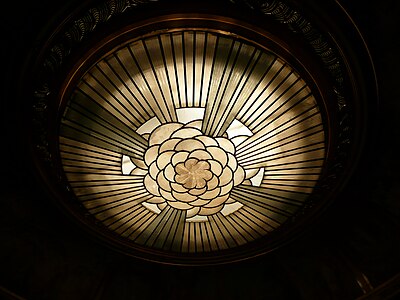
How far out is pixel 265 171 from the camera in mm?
2746

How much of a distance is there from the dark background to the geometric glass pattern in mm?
401

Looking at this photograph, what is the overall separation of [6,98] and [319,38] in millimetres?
2009

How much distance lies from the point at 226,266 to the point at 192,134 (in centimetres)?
161

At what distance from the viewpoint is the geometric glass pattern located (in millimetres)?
2383

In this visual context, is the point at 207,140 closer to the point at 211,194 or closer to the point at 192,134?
the point at 192,134

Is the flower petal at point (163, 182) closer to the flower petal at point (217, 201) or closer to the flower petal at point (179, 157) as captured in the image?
the flower petal at point (179, 157)

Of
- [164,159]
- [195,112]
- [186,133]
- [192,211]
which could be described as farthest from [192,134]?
[192,211]

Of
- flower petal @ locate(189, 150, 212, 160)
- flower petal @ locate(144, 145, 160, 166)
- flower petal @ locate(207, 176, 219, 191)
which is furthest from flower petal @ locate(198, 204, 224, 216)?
flower petal @ locate(144, 145, 160, 166)

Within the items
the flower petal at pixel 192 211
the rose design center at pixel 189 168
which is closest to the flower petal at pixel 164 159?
the rose design center at pixel 189 168

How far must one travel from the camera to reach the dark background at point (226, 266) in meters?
2.44

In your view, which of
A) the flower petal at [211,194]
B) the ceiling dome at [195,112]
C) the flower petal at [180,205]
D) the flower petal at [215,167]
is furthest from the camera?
the flower petal at [180,205]

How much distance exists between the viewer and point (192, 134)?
2.54 meters

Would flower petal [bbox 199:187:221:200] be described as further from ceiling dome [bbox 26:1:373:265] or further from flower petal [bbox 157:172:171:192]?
flower petal [bbox 157:172:171:192]

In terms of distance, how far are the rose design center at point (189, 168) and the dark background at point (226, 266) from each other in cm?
88
